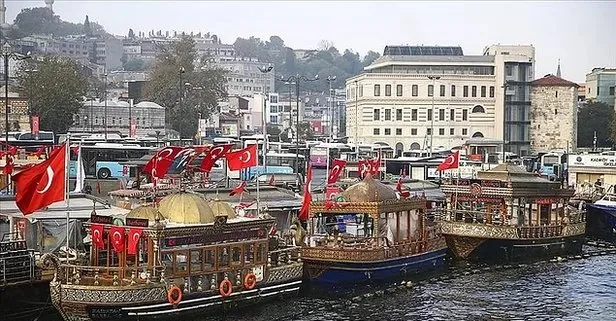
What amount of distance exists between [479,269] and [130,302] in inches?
557

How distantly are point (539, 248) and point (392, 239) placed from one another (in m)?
8.08

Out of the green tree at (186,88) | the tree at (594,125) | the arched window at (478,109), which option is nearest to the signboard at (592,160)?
the arched window at (478,109)

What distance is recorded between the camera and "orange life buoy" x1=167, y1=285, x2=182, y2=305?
2067 centimetres

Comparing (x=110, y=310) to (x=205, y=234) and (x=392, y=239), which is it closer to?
(x=205, y=234)

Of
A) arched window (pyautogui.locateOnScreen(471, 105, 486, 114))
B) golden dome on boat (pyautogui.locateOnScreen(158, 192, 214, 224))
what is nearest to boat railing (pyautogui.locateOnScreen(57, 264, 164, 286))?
golden dome on boat (pyautogui.locateOnScreen(158, 192, 214, 224))

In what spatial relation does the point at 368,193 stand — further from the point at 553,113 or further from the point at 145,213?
the point at 553,113

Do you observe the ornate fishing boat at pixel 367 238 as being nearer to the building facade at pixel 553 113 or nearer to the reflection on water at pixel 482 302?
the reflection on water at pixel 482 302

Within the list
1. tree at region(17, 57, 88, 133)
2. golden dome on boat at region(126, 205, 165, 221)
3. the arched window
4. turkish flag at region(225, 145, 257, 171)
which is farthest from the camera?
the arched window

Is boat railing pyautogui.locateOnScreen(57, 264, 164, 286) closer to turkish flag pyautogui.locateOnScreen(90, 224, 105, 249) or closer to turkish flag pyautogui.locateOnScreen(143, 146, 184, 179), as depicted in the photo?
turkish flag pyautogui.locateOnScreen(90, 224, 105, 249)

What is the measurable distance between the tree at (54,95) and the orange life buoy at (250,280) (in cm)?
4963

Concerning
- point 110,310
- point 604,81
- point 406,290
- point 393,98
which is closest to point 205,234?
point 110,310

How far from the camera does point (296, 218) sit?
28047 mm

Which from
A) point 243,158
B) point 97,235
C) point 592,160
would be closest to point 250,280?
point 97,235

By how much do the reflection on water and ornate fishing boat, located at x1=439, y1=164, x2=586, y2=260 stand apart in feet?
6.84
